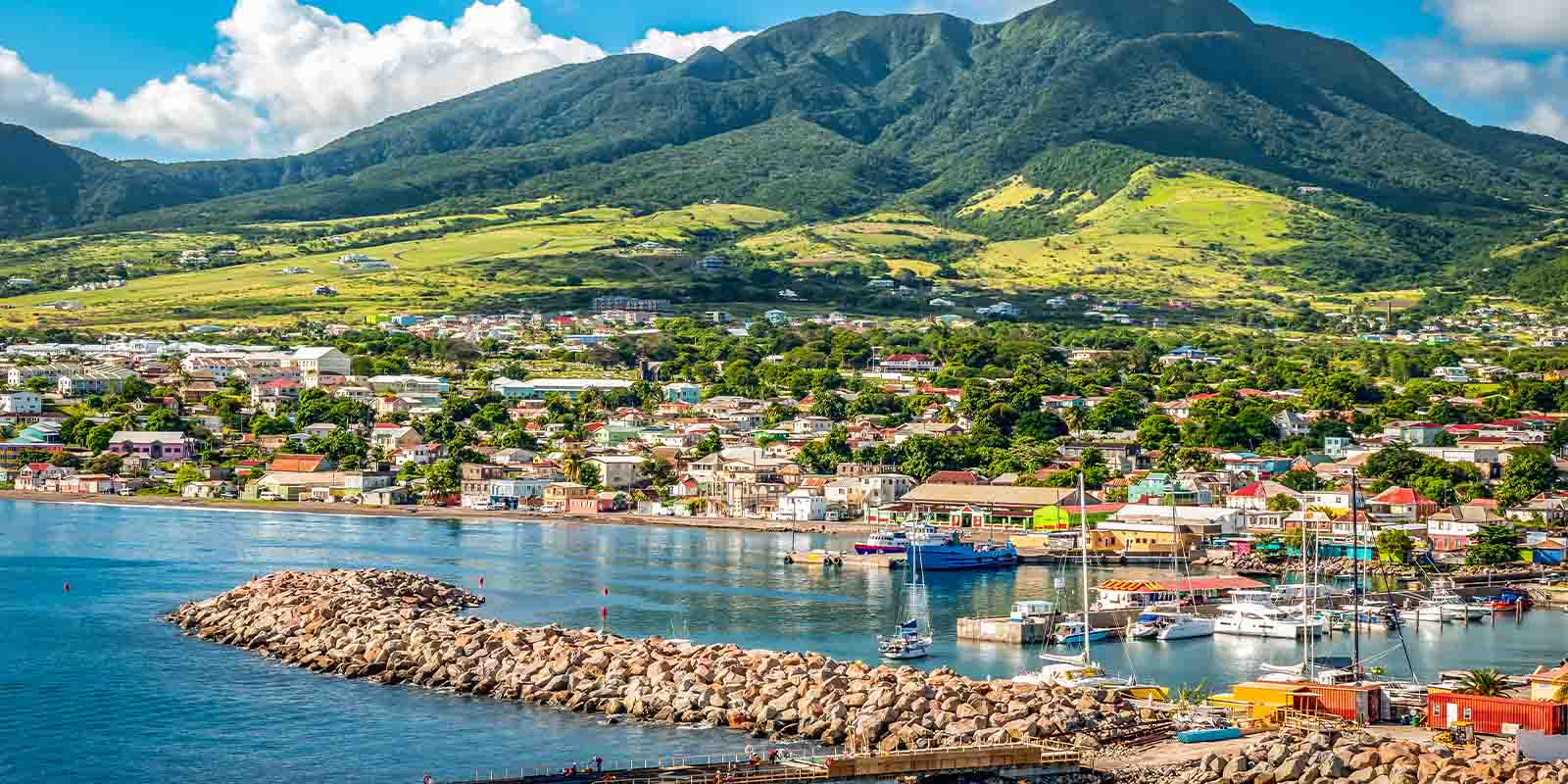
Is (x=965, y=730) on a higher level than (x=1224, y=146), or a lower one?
lower

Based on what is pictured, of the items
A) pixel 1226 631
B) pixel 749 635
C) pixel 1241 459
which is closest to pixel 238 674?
pixel 749 635

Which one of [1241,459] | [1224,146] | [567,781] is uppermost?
[1224,146]

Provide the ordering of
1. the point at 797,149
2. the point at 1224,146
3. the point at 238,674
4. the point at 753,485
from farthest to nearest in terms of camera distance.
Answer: the point at 797,149 → the point at 1224,146 → the point at 753,485 → the point at 238,674

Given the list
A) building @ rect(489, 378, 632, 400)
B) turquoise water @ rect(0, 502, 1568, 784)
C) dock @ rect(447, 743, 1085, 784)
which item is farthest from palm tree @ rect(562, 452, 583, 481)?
dock @ rect(447, 743, 1085, 784)

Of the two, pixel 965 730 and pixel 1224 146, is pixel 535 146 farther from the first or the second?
pixel 965 730

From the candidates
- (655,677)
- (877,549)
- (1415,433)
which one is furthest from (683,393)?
(655,677)

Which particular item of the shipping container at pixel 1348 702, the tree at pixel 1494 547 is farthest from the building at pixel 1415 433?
the shipping container at pixel 1348 702

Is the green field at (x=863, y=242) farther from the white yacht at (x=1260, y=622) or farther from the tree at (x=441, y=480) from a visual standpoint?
the white yacht at (x=1260, y=622)
